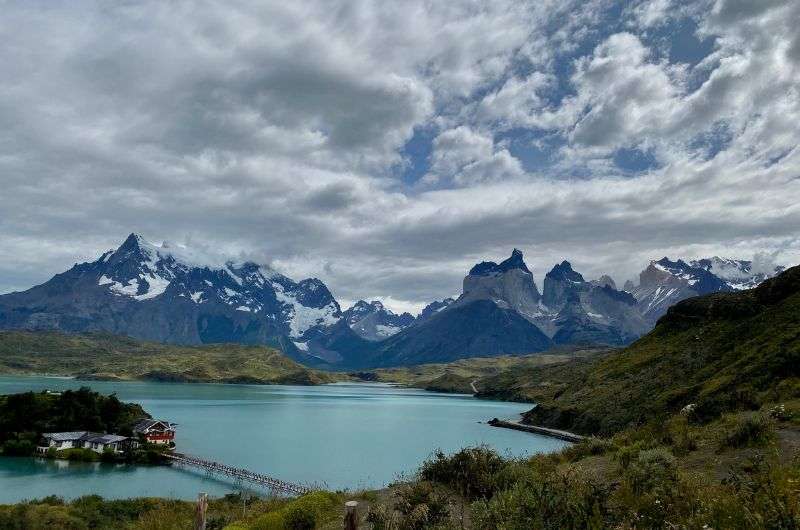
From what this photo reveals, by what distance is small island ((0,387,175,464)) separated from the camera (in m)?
101

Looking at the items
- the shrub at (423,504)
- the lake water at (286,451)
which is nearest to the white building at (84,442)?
the lake water at (286,451)

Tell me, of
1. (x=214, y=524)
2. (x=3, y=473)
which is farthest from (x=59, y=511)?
(x=3, y=473)

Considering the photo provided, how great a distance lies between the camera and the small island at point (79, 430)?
101 metres

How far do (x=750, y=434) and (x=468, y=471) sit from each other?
967 centimetres

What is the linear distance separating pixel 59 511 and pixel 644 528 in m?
52.2

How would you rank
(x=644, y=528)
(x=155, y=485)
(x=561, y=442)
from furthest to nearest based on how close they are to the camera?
1. (x=561, y=442)
2. (x=155, y=485)
3. (x=644, y=528)

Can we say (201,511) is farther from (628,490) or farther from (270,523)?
(628,490)

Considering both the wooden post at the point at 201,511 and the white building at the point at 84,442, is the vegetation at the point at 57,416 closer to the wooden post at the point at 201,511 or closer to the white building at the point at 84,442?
the white building at the point at 84,442

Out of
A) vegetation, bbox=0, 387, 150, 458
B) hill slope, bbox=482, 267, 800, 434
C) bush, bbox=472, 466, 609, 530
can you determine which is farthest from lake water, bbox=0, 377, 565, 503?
bush, bbox=472, 466, 609, 530

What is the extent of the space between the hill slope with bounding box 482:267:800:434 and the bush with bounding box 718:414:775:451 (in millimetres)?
10987

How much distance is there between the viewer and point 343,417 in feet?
570

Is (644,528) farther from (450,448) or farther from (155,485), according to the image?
(450,448)

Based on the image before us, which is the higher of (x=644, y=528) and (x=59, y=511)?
(x=644, y=528)

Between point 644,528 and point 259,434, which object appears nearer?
point 644,528
